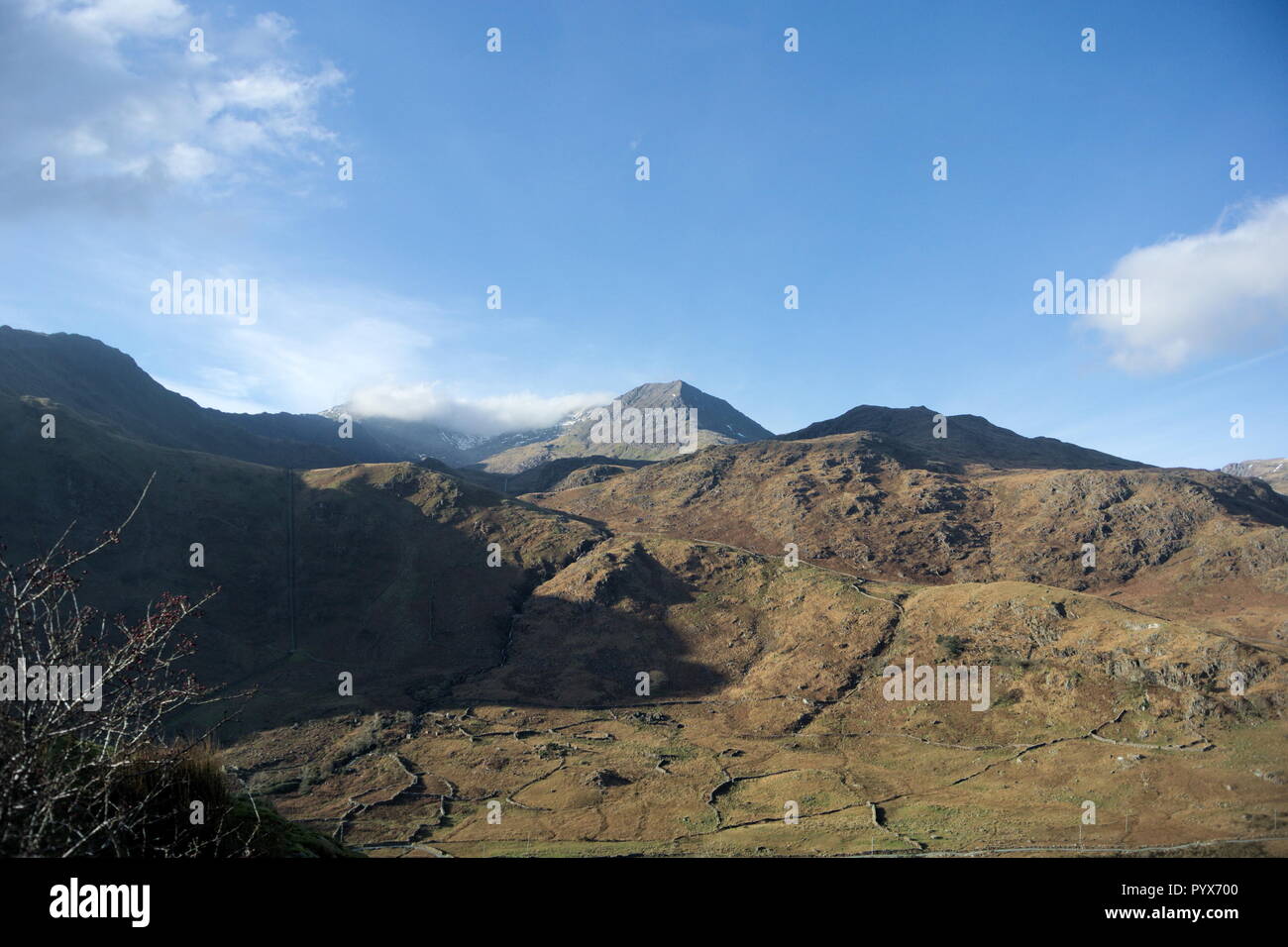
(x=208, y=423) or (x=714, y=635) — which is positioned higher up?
(x=208, y=423)

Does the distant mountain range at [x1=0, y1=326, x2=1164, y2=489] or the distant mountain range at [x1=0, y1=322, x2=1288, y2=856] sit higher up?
the distant mountain range at [x1=0, y1=326, x2=1164, y2=489]

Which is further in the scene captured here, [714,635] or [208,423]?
[208,423]

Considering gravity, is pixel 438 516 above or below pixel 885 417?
below

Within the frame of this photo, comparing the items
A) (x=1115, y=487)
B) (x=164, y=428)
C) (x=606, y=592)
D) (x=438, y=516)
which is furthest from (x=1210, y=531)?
(x=164, y=428)

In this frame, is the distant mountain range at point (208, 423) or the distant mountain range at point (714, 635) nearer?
the distant mountain range at point (714, 635)

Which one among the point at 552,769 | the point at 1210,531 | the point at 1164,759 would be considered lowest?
the point at 552,769

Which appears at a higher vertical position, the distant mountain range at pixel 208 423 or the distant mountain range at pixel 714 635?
the distant mountain range at pixel 208 423

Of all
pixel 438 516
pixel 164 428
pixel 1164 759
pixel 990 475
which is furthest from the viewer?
pixel 164 428

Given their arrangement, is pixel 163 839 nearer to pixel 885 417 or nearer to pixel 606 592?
pixel 606 592

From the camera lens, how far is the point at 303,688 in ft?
173

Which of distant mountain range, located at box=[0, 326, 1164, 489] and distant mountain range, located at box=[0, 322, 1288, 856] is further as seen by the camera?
distant mountain range, located at box=[0, 326, 1164, 489]

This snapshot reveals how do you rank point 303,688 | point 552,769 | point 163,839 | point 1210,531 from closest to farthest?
point 163,839
point 552,769
point 303,688
point 1210,531
